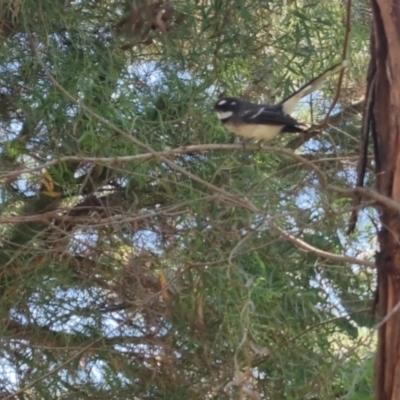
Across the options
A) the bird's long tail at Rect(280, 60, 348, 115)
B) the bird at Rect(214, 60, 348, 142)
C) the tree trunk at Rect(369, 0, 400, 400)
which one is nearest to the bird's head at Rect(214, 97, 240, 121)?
the bird at Rect(214, 60, 348, 142)

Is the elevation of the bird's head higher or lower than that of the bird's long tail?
higher

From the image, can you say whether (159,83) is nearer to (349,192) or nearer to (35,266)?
(35,266)

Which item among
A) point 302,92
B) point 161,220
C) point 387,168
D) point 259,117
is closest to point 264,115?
point 259,117

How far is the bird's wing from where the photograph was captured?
2107 mm

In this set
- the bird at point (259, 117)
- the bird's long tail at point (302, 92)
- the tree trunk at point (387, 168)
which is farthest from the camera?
the bird at point (259, 117)

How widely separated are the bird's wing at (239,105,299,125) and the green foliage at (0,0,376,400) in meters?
0.13

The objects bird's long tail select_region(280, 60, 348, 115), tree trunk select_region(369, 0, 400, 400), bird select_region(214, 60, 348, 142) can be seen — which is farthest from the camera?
bird select_region(214, 60, 348, 142)

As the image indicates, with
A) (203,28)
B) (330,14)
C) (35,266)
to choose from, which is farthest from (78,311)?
(330,14)

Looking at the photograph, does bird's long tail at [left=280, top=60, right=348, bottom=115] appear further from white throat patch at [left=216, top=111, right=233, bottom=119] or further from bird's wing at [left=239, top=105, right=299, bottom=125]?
white throat patch at [left=216, top=111, right=233, bottom=119]

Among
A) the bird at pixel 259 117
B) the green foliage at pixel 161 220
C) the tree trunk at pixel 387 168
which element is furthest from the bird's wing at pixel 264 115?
the tree trunk at pixel 387 168

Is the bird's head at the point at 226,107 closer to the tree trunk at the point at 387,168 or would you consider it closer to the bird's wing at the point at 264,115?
the bird's wing at the point at 264,115

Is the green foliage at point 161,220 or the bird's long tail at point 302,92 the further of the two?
the green foliage at point 161,220

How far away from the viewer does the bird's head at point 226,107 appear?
2121 millimetres

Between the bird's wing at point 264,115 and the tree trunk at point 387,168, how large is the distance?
0.70m
